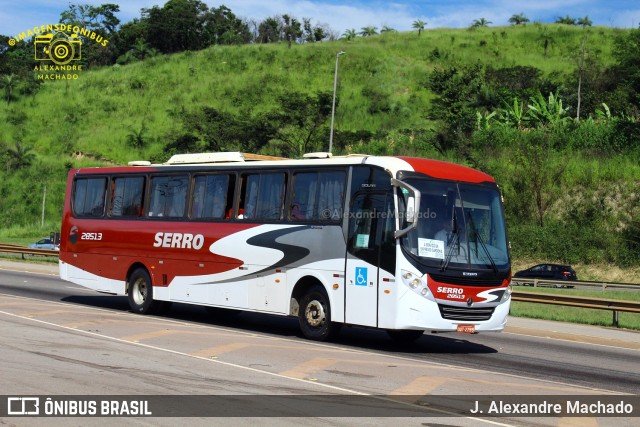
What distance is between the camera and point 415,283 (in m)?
15.3

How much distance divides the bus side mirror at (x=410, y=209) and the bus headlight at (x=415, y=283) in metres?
0.67

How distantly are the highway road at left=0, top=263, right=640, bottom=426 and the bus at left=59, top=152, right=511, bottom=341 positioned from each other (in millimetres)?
719

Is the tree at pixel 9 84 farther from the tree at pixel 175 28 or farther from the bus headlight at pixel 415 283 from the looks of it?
the bus headlight at pixel 415 283

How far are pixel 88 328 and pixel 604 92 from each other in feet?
212

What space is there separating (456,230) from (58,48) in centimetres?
11280

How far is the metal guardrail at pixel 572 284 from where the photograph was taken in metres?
39.2

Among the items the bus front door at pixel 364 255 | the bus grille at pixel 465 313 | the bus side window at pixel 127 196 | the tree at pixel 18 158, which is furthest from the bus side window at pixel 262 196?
the tree at pixel 18 158

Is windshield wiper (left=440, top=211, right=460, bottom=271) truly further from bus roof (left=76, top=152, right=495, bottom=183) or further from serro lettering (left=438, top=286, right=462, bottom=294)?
bus roof (left=76, top=152, right=495, bottom=183)

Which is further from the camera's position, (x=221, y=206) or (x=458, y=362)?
(x=221, y=206)

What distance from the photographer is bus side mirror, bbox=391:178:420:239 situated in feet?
48.9

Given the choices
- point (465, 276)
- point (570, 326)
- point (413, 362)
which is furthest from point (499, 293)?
point (570, 326)

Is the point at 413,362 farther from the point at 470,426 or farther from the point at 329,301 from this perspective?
the point at 470,426

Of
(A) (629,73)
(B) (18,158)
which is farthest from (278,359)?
(B) (18,158)

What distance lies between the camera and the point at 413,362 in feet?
46.8
